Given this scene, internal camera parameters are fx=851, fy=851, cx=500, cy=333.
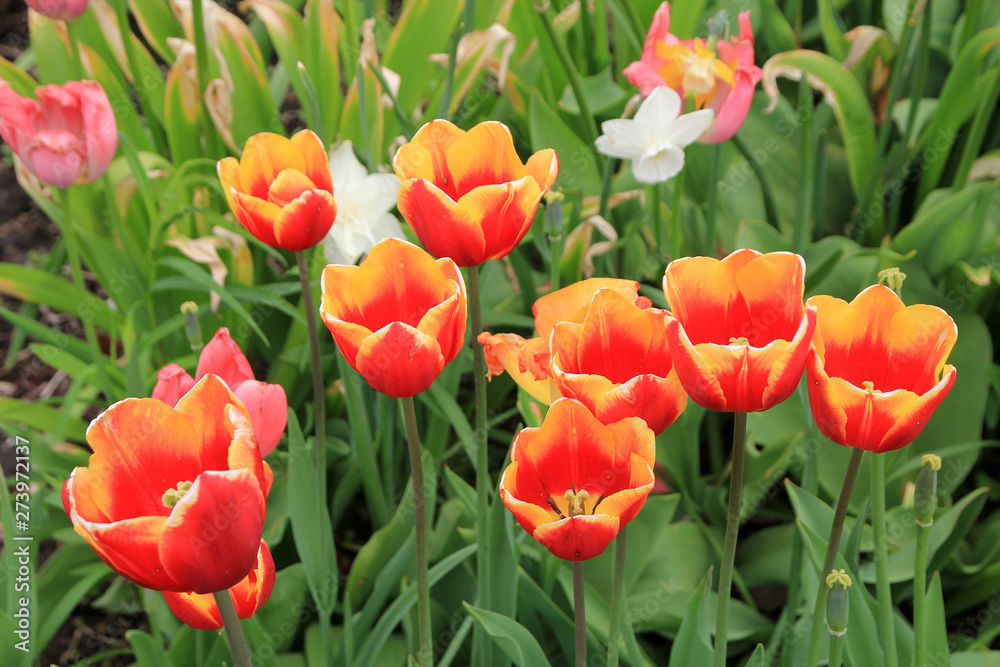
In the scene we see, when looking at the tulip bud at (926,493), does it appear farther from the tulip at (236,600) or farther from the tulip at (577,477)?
the tulip at (236,600)

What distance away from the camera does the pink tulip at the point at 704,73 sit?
1330 millimetres

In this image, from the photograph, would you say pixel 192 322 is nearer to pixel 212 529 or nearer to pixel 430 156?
pixel 430 156

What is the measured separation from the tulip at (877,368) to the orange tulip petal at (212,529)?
0.45m

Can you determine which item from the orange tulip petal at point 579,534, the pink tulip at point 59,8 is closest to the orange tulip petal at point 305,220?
the orange tulip petal at point 579,534

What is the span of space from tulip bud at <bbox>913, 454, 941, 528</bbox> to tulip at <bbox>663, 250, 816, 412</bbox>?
0.68 feet

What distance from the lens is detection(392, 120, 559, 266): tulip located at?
0.83m

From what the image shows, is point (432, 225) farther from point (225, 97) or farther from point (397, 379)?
point (225, 97)

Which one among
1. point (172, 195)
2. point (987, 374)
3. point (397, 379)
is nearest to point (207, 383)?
point (397, 379)

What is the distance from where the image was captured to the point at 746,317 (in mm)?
774

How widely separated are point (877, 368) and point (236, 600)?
2.11ft

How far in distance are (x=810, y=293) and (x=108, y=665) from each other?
1540 mm

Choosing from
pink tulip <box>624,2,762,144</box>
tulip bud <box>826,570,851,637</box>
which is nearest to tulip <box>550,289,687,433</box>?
tulip bud <box>826,570,851,637</box>

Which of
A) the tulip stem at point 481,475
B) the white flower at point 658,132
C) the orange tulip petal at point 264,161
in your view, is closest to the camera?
the tulip stem at point 481,475

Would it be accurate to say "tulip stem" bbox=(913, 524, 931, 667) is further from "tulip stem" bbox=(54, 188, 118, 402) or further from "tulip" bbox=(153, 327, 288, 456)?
"tulip stem" bbox=(54, 188, 118, 402)
